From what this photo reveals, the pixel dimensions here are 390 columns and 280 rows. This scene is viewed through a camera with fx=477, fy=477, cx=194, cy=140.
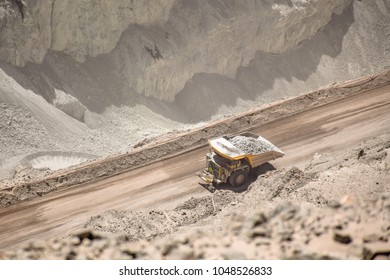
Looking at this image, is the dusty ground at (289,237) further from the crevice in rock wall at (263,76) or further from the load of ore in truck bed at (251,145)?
the crevice in rock wall at (263,76)

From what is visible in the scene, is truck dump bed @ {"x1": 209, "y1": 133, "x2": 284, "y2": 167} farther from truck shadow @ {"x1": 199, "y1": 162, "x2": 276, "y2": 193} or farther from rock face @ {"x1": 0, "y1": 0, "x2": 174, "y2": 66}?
rock face @ {"x1": 0, "y1": 0, "x2": 174, "y2": 66}

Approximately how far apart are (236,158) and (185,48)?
1622cm

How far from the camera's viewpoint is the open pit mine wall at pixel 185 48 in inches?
986

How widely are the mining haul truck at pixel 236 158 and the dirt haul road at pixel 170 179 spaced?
2.63 ft

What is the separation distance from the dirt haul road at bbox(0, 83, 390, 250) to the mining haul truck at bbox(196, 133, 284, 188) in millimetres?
801

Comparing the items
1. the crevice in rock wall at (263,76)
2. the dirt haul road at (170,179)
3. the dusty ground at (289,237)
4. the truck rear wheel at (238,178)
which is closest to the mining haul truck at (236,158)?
the truck rear wheel at (238,178)

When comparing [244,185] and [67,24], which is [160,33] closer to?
[67,24]

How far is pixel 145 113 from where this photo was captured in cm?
2727

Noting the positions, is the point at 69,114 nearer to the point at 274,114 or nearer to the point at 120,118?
the point at 120,118

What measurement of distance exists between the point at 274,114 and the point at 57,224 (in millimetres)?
9449

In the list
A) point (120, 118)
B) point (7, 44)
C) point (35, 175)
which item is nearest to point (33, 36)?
point (7, 44)

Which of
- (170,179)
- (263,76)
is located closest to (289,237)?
(170,179)

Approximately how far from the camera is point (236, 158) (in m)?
13.8
